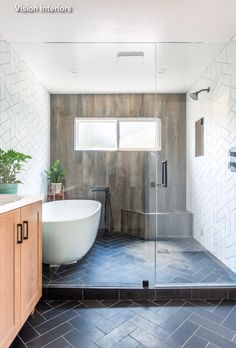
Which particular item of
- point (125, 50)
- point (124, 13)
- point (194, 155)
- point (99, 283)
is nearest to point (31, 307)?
point (99, 283)

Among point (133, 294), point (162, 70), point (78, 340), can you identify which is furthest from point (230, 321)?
point (162, 70)

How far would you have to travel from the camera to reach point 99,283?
2.23m

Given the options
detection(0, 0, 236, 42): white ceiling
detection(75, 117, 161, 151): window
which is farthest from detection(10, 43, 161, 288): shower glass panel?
detection(0, 0, 236, 42): white ceiling

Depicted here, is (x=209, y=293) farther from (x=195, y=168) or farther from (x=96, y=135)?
(x=96, y=135)

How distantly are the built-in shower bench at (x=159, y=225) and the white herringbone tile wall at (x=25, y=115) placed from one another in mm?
1480

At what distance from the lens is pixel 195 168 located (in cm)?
357

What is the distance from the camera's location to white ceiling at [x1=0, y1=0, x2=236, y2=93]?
1916 mm

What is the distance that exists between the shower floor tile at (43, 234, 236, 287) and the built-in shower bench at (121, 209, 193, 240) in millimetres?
147

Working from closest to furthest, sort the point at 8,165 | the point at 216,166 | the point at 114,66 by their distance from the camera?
the point at 8,165 < the point at 216,166 < the point at 114,66

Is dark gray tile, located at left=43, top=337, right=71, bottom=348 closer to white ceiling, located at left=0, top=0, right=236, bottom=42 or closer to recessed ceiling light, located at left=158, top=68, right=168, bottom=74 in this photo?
white ceiling, located at left=0, top=0, right=236, bottom=42

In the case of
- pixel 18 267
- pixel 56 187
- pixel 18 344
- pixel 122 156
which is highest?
pixel 122 156

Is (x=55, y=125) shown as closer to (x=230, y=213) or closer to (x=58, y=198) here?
(x=58, y=198)

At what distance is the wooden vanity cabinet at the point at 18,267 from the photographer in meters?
1.34

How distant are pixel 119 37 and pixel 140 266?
242 centimetres
